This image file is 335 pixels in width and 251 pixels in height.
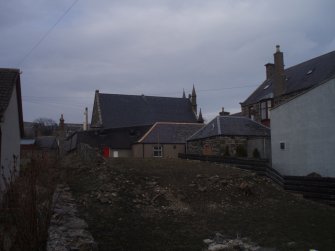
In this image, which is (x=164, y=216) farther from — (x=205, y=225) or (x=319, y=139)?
(x=319, y=139)

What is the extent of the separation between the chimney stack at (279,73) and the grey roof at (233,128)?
6211 mm

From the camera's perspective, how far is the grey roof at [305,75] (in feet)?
116

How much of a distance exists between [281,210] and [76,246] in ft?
31.2

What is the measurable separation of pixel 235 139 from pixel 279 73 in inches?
400

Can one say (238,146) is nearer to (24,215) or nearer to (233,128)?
(233,128)

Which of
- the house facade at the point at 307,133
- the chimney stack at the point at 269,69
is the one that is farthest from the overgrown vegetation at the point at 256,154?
the chimney stack at the point at 269,69

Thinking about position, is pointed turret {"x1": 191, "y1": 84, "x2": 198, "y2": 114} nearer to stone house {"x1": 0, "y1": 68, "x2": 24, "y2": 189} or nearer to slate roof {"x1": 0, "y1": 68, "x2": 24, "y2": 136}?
stone house {"x1": 0, "y1": 68, "x2": 24, "y2": 189}

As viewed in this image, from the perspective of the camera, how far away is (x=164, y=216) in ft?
44.7

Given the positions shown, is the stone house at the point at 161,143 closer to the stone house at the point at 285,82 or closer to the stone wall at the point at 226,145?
the stone house at the point at 285,82

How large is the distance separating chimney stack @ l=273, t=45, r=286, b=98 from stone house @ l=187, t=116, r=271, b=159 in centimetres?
622

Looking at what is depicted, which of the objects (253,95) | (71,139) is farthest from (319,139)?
(71,139)

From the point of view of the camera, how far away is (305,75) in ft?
125

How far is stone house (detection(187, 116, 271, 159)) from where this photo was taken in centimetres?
2978

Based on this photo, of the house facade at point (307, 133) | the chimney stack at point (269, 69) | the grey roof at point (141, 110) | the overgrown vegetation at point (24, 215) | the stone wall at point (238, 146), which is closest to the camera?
the overgrown vegetation at point (24, 215)
